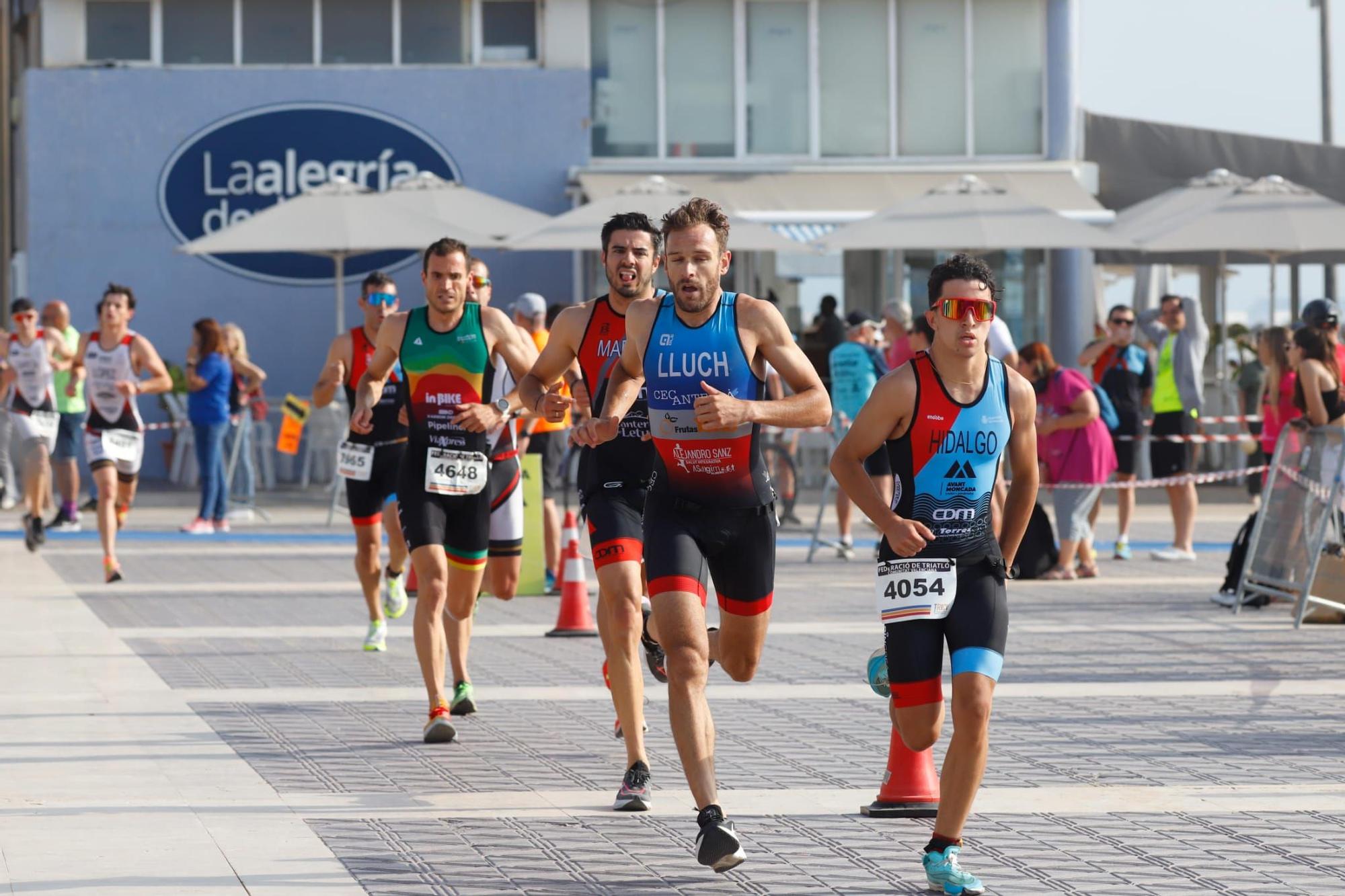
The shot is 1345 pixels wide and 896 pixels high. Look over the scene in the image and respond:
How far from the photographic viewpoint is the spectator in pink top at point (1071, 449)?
15938 millimetres

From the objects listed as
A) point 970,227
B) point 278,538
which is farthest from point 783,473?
point 278,538

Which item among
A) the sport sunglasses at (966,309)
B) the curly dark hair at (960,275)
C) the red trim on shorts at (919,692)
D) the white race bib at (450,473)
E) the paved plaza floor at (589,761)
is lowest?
the paved plaza floor at (589,761)

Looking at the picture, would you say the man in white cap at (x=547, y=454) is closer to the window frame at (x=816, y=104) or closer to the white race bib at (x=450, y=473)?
the white race bib at (x=450, y=473)

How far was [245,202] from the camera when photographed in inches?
1067

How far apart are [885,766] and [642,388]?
5.47 feet

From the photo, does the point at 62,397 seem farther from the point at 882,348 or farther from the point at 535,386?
the point at 535,386

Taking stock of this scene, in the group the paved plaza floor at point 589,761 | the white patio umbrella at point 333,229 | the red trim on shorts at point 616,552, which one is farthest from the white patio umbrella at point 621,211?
the red trim on shorts at point 616,552

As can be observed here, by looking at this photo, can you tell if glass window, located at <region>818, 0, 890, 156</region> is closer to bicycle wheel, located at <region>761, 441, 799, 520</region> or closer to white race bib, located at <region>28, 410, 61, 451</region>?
bicycle wheel, located at <region>761, 441, 799, 520</region>

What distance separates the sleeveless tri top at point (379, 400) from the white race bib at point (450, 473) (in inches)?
79.5

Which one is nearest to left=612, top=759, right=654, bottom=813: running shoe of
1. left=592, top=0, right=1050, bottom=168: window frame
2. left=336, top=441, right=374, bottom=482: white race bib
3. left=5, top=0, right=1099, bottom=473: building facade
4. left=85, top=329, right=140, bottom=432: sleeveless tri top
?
left=336, top=441, right=374, bottom=482: white race bib

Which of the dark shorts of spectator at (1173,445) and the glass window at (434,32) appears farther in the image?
the glass window at (434,32)

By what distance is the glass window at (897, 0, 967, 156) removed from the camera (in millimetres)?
27750

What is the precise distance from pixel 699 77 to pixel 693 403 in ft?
69.4

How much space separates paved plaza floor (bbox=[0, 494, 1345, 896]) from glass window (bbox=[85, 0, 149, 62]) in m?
14.6
